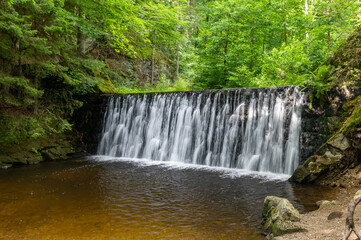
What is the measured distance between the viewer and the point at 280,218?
3793 millimetres

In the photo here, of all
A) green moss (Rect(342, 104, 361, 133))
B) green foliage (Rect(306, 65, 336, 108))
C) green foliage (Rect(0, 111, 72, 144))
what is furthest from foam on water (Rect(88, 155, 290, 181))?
green foliage (Rect(0, 111, 72, 144))

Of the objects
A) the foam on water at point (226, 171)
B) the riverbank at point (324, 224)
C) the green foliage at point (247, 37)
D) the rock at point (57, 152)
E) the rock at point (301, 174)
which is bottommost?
the rock at point (57, 152)

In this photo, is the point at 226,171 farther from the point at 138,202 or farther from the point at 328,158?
the point at 138,202

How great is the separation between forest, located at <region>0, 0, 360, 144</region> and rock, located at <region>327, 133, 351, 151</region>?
196 cm

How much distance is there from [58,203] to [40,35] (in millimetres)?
8222

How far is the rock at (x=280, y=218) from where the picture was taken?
357 cm

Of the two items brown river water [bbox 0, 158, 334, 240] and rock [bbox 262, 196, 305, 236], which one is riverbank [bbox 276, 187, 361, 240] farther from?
brown river water [bbox 0, 158, 334, 240]

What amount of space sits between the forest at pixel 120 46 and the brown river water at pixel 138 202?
10.7 ft

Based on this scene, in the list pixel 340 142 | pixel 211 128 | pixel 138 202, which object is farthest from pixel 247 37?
pixel 138 202

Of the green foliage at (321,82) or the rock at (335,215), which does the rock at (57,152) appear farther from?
the rock at (335,215)

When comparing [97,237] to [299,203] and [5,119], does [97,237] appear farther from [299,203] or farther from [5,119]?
[5,119]

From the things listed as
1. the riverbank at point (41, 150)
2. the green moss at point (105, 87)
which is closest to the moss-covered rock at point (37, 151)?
the riverbank at point (41, 150)

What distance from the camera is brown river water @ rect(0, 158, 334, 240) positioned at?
13.8ft

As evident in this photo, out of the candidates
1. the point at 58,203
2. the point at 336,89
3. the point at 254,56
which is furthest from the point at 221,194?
the point at 254,56
